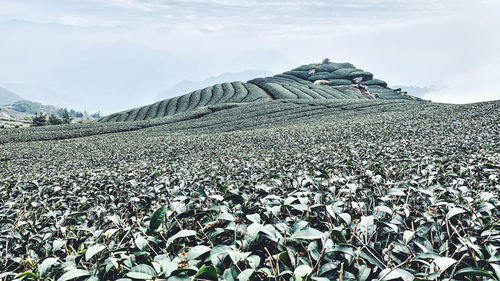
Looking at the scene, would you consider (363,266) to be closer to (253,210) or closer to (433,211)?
(253,210)

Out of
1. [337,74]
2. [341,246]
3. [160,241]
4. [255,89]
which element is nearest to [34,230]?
[160,241]

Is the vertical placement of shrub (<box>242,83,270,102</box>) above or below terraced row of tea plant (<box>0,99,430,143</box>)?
above

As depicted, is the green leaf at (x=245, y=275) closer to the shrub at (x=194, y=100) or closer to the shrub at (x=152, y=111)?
the shrub at (x=194, y=100)

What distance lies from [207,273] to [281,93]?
277ft

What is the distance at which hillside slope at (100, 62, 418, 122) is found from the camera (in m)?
85.9

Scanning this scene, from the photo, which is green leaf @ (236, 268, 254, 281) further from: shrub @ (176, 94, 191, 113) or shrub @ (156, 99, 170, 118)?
shrub @ (176, 94, 191, 113)

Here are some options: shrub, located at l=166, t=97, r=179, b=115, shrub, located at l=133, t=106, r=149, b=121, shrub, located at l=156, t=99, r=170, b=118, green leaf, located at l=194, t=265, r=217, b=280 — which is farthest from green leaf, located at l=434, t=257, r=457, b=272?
shrub, located at l=133, t=106, r=149, b=121

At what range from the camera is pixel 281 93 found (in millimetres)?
84562

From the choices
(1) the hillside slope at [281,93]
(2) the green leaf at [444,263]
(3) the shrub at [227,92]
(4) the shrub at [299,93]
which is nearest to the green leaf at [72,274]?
(2) the green leaf at [444,263]

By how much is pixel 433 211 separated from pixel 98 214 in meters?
4.24

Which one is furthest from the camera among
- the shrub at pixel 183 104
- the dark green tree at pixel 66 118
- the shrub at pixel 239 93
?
the dark green tree at pixel 66 118

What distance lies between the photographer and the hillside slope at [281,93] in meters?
85.9

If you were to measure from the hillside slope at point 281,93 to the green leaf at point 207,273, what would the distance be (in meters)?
77.4

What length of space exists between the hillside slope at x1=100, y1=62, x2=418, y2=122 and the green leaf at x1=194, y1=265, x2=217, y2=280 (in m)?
77.4
